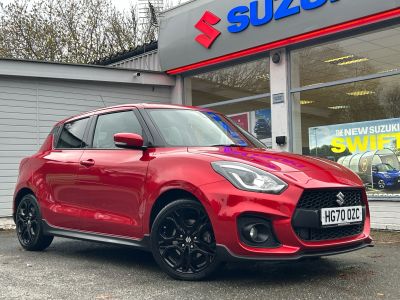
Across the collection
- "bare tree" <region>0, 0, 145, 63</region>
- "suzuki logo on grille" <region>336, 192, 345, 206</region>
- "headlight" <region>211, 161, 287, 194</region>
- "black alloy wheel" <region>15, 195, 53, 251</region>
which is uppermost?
"bare tree" <region>0, 0, 145, 63</region>

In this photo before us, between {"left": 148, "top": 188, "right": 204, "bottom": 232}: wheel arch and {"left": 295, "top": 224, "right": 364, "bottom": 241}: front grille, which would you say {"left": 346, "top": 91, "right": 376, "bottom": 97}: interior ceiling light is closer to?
{"left": 295, "top": 224, "right": 364, "bottom": 241}: front grille

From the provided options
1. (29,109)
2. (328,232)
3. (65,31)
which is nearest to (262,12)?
(29,109)

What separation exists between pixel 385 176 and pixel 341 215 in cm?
474

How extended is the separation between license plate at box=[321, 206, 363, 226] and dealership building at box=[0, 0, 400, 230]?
4.23 meters

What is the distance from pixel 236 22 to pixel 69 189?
6.01m

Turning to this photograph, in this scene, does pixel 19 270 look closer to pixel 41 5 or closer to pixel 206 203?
pixel 206 203

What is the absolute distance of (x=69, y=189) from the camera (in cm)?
566

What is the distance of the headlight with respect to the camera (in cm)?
407

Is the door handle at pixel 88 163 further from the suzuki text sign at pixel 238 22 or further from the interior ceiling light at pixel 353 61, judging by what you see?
the interior ceiling light at pixel 353 61

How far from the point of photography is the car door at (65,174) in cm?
563

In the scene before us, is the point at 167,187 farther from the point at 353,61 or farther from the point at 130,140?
the point at 353,61

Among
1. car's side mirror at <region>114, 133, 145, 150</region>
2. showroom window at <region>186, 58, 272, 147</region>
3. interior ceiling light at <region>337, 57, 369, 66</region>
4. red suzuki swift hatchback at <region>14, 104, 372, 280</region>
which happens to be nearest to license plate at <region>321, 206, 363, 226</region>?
red suzuki swift hatchback at <region>14, 104, 372, 280</region>

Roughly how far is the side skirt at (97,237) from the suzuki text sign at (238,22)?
18.6 ft

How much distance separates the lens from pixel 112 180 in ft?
16.7
